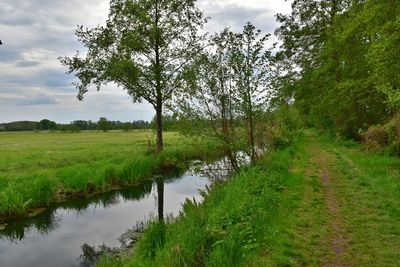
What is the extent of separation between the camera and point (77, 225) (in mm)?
13102

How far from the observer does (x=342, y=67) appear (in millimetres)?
26484

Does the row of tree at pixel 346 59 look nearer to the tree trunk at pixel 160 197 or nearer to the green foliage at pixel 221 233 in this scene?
the green foliage at pixel 221 233

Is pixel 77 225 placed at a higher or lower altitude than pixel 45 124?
lower

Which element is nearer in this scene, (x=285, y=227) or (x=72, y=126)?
(x=285, y=227)

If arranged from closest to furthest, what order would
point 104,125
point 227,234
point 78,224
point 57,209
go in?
point 227,234 < point 78,224 < point 57,209 < point 104,125

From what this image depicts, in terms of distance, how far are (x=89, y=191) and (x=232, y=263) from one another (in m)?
13.0

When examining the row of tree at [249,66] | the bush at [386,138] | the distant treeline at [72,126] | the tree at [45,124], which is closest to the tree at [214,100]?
the row of tree at [249,66]

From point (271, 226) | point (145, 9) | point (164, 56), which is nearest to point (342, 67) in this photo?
point (164, 56)

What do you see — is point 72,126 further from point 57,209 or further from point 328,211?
point 328,211

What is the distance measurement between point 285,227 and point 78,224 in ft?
28.2

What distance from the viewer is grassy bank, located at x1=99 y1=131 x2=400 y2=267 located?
21.0ft

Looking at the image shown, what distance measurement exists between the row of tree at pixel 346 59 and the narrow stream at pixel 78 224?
785 cm

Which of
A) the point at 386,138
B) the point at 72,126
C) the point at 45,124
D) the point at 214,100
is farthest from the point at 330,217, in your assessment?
the point at 45,124

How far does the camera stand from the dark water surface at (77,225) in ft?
33.6
